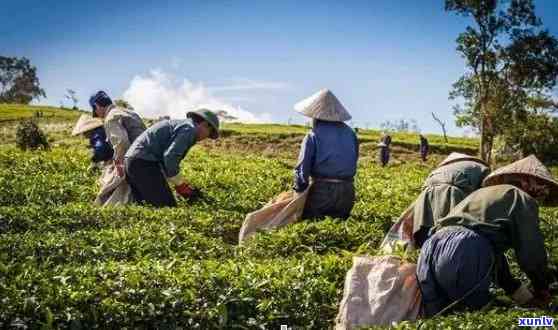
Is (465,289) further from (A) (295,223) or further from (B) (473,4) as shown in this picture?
(B) (473,4)

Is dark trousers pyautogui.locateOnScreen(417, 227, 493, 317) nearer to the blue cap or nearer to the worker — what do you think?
the worker

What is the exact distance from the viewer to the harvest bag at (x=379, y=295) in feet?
17.1

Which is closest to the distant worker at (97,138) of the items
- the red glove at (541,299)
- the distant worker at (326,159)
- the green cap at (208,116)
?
the green cap at (208,116)

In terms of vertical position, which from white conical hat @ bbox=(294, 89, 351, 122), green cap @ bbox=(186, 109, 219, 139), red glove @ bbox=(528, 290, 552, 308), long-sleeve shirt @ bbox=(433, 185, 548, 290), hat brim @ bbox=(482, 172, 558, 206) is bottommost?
red glove @ bbox=(528, 290, 552, 308)

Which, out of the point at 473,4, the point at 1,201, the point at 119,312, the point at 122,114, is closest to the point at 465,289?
the point at 119,312

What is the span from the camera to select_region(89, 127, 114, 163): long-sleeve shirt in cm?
1086

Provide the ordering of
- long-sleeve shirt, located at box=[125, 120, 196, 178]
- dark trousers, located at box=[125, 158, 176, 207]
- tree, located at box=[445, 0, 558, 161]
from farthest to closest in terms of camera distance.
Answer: tree, located at box=[445, 0, 558, 161], dark trousers, located at box=[125, 158, 176, 207], long-sleeve shirt, located at box=[125, 120, 196, 178]

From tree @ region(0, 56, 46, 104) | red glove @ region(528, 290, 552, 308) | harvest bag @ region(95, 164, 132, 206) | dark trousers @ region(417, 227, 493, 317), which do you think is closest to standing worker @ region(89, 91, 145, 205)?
harvest bag @ region(95, 164, 132, 206)

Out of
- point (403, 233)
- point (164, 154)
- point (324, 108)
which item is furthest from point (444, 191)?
point (164, 154)

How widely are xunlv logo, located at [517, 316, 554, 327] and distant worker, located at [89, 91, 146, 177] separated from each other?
21.9ft

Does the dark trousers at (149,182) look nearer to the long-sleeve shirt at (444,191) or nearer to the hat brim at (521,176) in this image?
the long-sleeve shirt at (444,191)

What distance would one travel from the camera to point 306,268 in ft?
20.4

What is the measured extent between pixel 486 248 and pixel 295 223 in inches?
138

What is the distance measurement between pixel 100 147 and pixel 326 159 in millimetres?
4351
